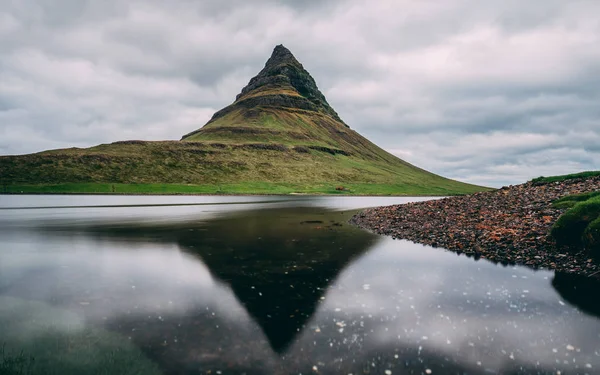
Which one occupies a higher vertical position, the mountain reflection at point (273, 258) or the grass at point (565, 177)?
the grass at point (565, 177)

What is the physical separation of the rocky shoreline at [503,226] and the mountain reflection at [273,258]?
4.91 metres

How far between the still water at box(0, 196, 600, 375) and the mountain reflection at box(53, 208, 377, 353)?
10 cm

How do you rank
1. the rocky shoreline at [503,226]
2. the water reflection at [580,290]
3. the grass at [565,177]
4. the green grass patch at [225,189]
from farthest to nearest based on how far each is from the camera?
the green grass patch at [225,189], the grass at [565,177], the rocky shoreline at [503,226], the water reflection at [580,290]

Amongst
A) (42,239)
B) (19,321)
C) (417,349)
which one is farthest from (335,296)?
(42,239)

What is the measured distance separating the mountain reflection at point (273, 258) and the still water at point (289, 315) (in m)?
0.10

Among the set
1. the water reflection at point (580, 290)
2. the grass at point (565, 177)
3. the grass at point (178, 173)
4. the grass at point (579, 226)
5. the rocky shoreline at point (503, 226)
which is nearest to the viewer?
the water reflection at point (580, 290)

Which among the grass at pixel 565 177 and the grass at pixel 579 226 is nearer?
the grass at pixel 579 226

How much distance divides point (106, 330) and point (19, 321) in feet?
10.6

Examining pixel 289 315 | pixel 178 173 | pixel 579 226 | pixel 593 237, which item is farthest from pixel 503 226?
pixel 178 173

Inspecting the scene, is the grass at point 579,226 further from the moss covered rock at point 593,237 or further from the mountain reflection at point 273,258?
the mountain reflection at point 273,258

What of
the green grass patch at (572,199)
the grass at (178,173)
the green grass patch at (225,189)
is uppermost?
the grass at (178,173)

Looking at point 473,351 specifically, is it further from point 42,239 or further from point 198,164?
point 198,164

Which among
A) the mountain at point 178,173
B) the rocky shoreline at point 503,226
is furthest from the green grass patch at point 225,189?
the rocky shoreline at point 503,226

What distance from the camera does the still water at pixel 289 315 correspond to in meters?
7.81
